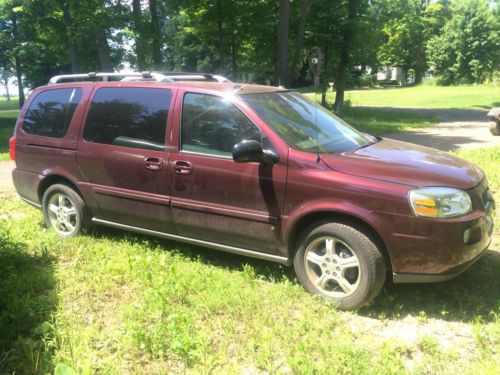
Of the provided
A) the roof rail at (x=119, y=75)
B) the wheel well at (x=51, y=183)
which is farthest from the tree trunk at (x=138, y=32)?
the wheel well at (x=51, y=183)

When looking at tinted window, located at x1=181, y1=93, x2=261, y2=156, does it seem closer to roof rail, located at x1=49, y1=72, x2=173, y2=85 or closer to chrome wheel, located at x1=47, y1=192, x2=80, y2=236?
roof rail, located at x1=49, y1=72, x2=173, y2=85

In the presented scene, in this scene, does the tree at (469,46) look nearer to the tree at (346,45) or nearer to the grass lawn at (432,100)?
the grass lawn at (432,100)

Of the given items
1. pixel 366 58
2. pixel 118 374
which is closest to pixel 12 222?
pixel 118 374

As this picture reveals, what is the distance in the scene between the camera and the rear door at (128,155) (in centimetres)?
465

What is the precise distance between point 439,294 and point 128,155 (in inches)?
123

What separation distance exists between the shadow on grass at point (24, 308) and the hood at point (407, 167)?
8.25 ft

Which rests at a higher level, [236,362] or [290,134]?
[290,134]

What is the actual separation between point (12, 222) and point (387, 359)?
5211mm

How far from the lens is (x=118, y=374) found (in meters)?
3.10

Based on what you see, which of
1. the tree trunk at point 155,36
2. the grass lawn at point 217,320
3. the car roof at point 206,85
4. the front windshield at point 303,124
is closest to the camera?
the grass lawn at point 217,320

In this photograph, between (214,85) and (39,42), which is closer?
(214,85)

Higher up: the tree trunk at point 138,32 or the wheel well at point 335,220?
the tree trunk at point 138,32

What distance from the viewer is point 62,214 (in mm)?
5570

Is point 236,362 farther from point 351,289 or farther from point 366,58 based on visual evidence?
point 366,58
